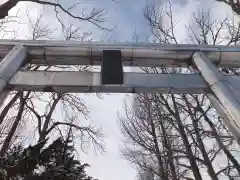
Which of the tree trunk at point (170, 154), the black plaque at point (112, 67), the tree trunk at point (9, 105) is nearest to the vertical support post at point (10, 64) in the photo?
the black plaque at point (112, 67)

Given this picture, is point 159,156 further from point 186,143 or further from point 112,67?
point 112,67

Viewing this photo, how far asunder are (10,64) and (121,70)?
1.09 m

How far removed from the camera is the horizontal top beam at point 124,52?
3.12 metres

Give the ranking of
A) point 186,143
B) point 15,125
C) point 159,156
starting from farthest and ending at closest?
point 159,156 → point 186,143 → point 15,125

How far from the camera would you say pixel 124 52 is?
10.3 ft

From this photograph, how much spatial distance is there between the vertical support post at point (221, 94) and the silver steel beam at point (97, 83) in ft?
0.36

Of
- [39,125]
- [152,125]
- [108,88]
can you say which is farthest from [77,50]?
[152,125]

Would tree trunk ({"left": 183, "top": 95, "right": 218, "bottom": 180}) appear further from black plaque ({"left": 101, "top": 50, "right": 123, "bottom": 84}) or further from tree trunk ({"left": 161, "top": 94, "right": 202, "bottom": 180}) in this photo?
black plaque ({"left": 101, "top": 50, "right": 123, "bottom": 84})

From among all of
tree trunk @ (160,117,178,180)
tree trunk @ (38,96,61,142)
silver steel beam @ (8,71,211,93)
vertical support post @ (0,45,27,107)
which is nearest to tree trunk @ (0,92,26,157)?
tree trunk @ (38,96,61,142)

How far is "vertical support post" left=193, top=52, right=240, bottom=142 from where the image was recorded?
7.62 ft

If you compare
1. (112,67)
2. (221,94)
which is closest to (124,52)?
(112,67)

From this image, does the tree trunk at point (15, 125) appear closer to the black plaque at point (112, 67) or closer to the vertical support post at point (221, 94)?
the black plaque at point (112, 67)

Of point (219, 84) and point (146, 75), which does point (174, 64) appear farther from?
point (219, 84)

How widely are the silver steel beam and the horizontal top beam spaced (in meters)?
0.32
